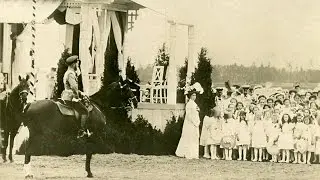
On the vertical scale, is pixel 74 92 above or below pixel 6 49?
below

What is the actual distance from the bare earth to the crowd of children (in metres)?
0.12

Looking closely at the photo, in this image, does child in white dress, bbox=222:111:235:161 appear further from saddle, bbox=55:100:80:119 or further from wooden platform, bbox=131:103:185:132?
saddle, bbox=55:100:80:119

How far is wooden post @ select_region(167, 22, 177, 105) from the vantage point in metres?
6.46

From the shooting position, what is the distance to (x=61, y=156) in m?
6.60

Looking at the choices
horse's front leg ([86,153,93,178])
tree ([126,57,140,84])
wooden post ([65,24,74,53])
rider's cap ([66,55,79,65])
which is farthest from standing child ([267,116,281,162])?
wooden post ([65,24,74,53])

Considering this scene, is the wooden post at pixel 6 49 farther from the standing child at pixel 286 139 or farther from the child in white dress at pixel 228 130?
the standing child at pixel 286 139

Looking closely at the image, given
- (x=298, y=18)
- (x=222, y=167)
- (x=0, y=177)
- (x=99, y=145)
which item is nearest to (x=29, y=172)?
(x=0, y=177)

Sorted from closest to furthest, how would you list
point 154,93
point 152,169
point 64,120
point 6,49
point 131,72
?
point 152,169 < point 64,120 < point 131,72 < point 154,93 < point 6,49

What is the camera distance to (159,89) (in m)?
6.75

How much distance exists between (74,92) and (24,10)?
3.23ft

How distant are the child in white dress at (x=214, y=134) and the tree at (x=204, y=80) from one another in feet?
0.37

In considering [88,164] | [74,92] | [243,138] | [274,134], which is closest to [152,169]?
[88,164]

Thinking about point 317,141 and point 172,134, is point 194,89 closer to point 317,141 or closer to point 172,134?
point 172,134

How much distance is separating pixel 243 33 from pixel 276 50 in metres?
0.32
